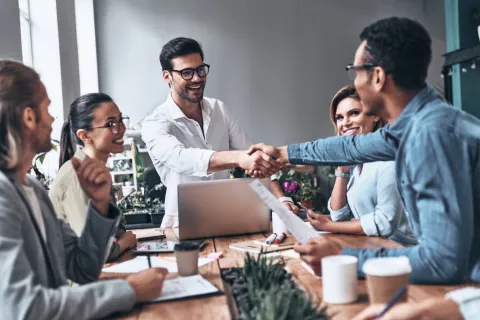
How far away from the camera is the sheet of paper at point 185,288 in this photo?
1.26 metres

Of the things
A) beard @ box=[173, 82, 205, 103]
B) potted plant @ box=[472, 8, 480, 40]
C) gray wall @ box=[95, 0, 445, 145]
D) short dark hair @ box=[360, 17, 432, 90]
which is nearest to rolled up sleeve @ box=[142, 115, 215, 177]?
beard @ box=[173, 82, 205, 103]

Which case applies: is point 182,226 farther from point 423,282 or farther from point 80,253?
point 423,282

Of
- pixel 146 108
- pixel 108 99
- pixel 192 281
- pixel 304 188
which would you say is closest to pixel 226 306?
pixel 192 281

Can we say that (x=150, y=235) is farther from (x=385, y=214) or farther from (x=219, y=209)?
(x=385, y=214)

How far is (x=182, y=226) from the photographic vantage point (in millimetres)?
2018

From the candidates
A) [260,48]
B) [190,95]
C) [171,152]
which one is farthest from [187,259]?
[260,48]

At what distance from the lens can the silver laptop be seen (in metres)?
1.98

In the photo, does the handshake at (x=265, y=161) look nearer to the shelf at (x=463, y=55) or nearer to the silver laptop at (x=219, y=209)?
the silver laptop at (x=219, y=209)

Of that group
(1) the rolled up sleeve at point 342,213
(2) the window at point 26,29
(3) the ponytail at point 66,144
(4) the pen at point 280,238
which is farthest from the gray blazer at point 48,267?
(2) the window at point 26,29

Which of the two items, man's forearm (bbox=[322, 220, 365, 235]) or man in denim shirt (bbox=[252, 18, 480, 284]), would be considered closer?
man in denim shirt (bbox=[252, 18, 480, 284])

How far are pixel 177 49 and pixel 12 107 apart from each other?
157cm

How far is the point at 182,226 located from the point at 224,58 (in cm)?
510

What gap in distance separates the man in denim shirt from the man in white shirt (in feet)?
2.97

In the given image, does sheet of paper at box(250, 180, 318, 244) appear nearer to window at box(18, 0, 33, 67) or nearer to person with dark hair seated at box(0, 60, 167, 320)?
person with dark hair seated at box(0, 60, 167, 320)
